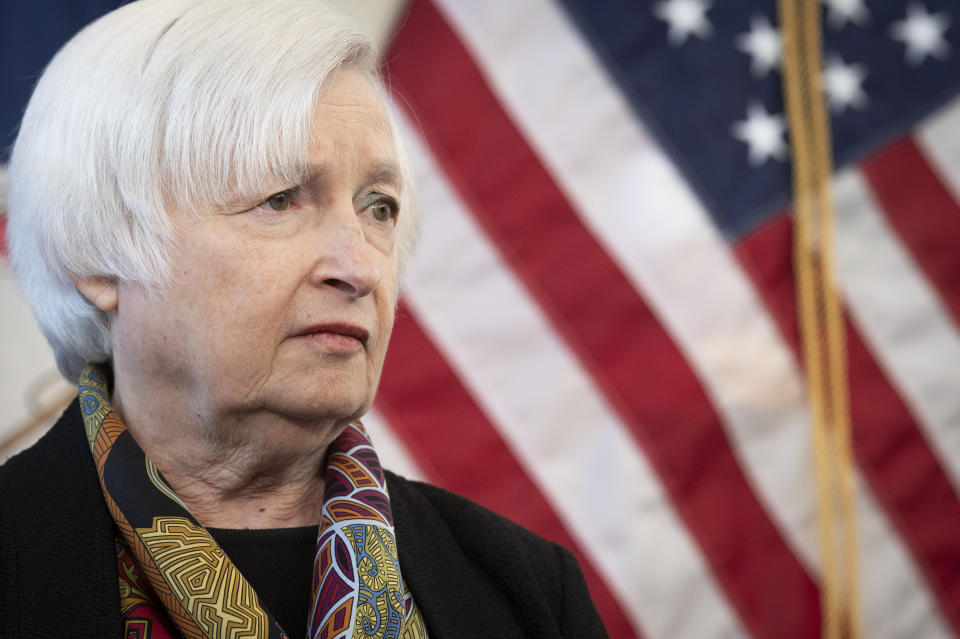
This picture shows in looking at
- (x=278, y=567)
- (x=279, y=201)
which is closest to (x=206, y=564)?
(x=278, y=567)

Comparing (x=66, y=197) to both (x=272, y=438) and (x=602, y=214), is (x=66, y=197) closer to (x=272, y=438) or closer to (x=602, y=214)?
(x=272, y=438)

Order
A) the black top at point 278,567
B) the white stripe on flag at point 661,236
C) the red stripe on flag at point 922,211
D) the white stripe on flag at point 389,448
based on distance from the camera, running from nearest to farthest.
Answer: the black top at point 278,567
the white stripe on flag at point 389,448
the white stripe on flag at point 661,236
the red stripe on flag at point 922,211

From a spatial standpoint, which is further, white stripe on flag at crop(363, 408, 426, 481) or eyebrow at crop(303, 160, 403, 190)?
white stripe on flag at crop(363, 408, 426, 481)

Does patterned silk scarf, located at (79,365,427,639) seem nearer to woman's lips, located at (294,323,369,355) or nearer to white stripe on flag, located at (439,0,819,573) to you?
woman's lips, located at (294,323,369,355)

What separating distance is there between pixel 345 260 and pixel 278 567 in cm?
33

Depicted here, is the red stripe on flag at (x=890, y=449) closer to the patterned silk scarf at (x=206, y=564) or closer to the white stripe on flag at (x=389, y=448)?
the white stripe on flag at (x=389, y=448)

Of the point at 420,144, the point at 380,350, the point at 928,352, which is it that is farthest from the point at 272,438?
the point at 928,352

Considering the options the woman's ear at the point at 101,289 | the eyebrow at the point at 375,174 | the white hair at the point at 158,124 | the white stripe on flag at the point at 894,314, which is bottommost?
the white stripe on flag at the point at 894,314

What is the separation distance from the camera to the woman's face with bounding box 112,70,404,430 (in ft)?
2.98

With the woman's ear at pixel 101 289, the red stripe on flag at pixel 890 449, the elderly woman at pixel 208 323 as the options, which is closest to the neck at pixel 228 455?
the elderly woman at pixel 208 323

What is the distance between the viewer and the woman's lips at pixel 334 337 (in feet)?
3.05

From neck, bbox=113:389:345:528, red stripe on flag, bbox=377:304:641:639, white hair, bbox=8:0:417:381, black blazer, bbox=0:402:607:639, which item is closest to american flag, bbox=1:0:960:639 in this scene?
red stripe on flag, bbox=377:304:641:639

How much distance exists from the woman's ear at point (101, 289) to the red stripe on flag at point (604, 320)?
106cm

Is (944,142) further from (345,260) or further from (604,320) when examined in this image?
(345,260)
